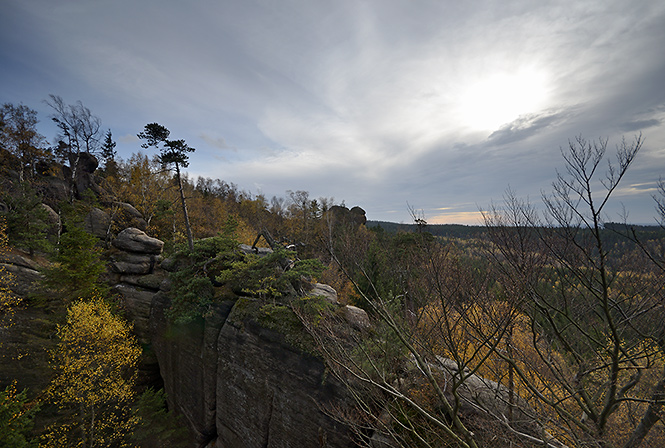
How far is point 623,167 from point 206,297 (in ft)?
51.6

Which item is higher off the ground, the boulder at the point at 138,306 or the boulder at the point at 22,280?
the boulder at the point at 22,280

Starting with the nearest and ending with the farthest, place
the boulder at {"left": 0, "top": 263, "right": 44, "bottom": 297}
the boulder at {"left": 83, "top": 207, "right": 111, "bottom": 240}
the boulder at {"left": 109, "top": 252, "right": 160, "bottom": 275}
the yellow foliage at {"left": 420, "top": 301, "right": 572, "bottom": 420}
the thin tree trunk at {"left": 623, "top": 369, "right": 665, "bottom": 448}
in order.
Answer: the yellow foliage at {"left": 420, "top": 301, "right": 572, "bottom": 420}
the thin tree trunk at {"left": 623, "top": 369, "right": 665, "bottom": 448}
the boulder at {"left": 0, "top": 263, "right": 44, "bottom": 297}
the boulder at {"left": 109, "top": 252, "right": 160, "bottom": 275}
the boulder at {"left": 83, "top": 207, "right": 111, "bottom": 240}

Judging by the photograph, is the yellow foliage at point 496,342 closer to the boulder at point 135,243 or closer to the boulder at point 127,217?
the boulder at point 135,243

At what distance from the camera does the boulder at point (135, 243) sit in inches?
714

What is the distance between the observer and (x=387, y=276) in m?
18.7

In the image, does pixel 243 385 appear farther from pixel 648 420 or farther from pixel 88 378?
pixel 648 420

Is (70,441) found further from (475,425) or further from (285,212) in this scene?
(285,212)

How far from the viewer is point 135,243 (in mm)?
18281

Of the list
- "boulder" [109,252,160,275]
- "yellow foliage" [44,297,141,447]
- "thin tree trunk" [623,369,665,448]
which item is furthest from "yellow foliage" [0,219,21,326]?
"thin tree trunk" [623,369,665,448]

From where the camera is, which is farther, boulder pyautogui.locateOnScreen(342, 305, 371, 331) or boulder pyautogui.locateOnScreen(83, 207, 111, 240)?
boulder pyautogui.locateOnScreen(83, 207, 111, 240)

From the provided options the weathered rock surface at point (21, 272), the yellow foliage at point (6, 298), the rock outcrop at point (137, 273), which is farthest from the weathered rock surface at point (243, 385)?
the weathered rock surface at point (21, 272)

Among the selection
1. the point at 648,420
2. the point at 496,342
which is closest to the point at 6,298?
the point at 496,342

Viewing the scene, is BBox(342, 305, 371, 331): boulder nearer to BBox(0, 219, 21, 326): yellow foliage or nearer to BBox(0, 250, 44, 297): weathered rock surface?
BBox(0, 219, 21, 326): yellow foliage

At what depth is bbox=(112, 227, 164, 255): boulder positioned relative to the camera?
18125 mm
